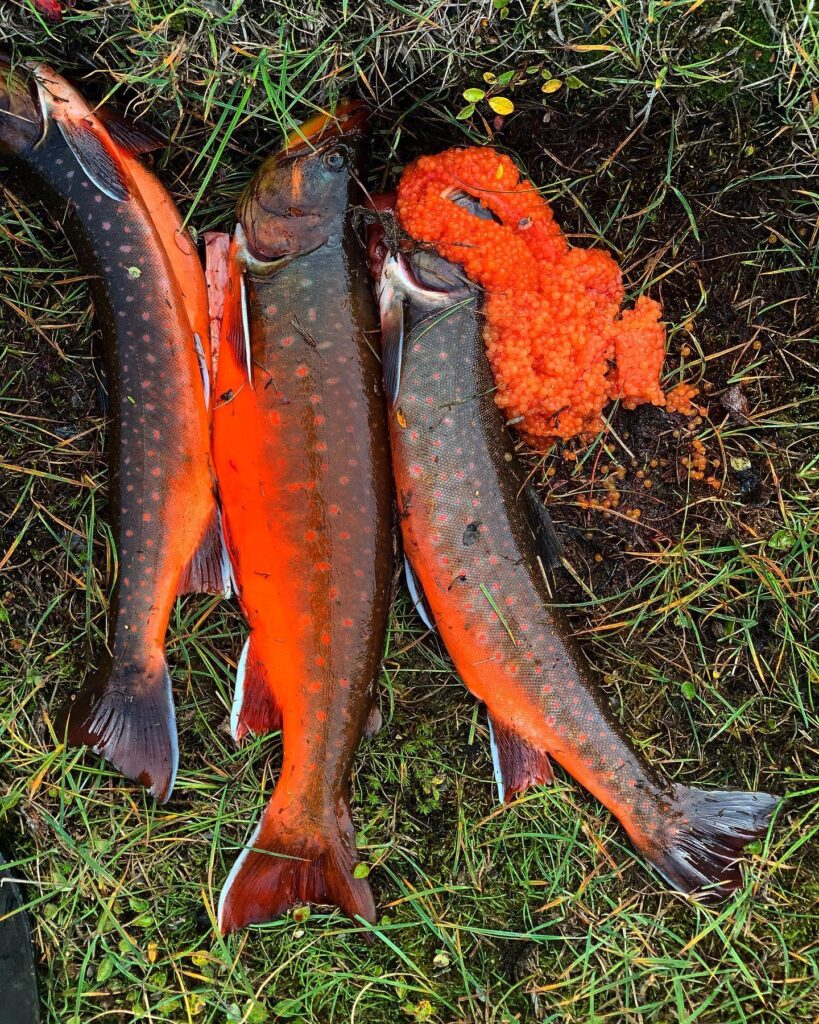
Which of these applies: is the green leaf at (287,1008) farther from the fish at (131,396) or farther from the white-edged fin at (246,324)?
the white-edged fin at (246,324)

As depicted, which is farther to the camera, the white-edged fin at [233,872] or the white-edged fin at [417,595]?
the white-edged fin at [417,595]

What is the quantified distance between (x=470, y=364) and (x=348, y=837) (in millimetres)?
1786

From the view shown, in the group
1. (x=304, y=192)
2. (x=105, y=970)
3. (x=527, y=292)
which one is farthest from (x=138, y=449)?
(x=105, y=970)

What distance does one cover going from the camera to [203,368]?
2680mm

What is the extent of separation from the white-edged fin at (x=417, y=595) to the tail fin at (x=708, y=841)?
114cm

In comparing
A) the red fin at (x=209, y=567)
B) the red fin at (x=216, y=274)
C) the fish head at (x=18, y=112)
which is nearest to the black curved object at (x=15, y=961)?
the red fin at (x=209, y=567)

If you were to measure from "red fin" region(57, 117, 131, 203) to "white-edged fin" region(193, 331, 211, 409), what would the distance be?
1.80 ft

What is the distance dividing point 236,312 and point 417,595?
1.25 meters

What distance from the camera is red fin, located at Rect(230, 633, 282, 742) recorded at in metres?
2.62

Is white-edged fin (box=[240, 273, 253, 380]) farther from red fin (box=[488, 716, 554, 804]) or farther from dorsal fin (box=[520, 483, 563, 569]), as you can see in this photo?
red fin (box=[488, 716, 554, 804])

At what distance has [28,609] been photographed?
2814 mm

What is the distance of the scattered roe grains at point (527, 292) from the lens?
8.57 feet

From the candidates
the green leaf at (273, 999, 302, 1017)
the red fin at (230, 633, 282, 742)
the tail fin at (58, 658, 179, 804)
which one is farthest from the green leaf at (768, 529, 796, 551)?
the green leaf at (273, 999, 302, 1017)

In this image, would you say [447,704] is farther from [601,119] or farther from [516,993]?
[601,119]
